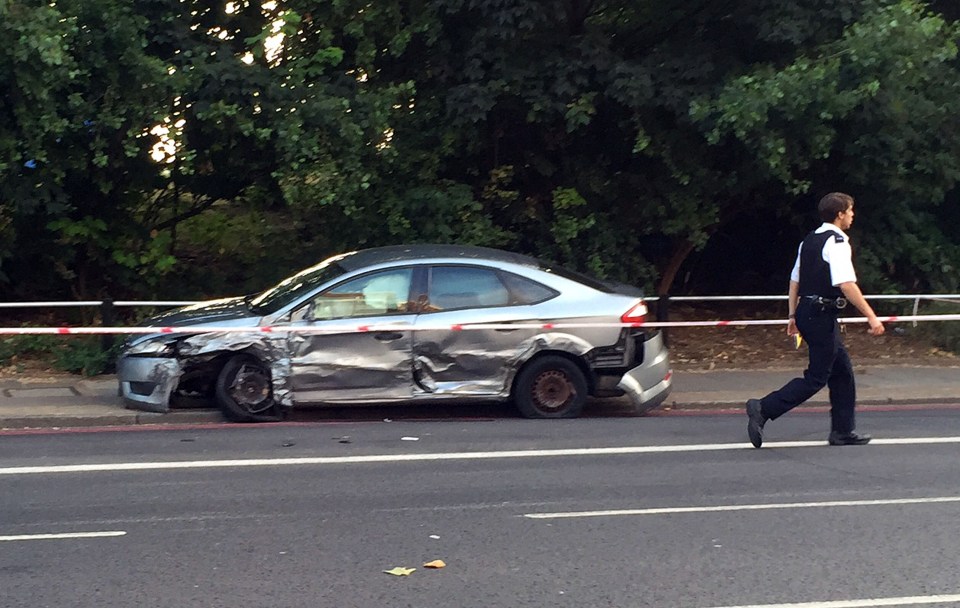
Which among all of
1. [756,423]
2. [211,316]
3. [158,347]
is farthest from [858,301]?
[158,347]

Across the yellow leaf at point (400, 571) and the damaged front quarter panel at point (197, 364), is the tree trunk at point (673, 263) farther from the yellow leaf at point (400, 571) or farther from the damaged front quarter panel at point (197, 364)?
the yellow leaf at point (400, 571)

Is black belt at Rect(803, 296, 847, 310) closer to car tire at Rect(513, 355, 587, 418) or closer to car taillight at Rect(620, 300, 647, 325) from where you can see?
car taillight at Rect(620, 300, 647, 325)

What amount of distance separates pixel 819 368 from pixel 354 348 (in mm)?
3856

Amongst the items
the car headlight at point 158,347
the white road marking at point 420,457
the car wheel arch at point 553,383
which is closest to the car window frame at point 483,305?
the car wheel arch at point 553,383

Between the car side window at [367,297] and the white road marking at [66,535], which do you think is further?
the car side window at [367,297]

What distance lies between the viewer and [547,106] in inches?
495

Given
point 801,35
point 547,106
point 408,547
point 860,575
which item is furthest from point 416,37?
point 860,575

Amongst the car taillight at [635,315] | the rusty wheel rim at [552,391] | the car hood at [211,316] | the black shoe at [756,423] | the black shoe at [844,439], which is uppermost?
the car hood at [211,316]

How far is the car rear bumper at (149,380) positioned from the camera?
948 cm

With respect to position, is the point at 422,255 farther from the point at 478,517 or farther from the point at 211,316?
the point at 478,517

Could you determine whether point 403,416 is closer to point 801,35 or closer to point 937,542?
point 937,542

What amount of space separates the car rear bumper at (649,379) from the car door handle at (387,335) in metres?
2.06

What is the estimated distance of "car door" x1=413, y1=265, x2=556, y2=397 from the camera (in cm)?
965

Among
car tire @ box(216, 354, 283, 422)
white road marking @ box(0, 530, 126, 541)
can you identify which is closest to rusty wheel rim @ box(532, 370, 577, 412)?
car tire @ box(216, 354, 283, 422)
